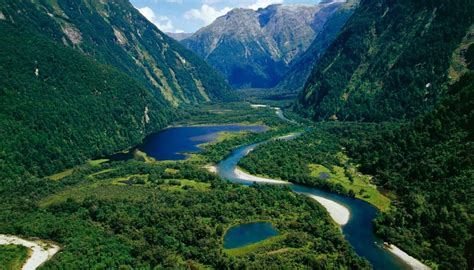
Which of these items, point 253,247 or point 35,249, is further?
point 253,247

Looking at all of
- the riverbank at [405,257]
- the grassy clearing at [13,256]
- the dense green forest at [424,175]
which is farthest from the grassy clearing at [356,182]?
the grassy clearing at [13,256]

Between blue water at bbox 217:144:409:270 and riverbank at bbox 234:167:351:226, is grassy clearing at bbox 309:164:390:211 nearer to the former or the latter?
blue water at bbox 217:144:409:270

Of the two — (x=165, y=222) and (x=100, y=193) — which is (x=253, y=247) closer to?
(x=165, y=222)

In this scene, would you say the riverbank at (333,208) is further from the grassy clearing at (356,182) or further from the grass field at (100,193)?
the grass field at (100,193)

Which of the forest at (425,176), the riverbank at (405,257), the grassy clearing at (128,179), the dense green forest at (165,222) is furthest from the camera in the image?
the grassy clearing at (128,179)

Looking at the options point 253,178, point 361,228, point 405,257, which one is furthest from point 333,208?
point 253,178

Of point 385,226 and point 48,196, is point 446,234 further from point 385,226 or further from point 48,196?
point 48,196

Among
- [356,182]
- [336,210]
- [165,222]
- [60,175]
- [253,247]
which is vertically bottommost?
[356,182]
